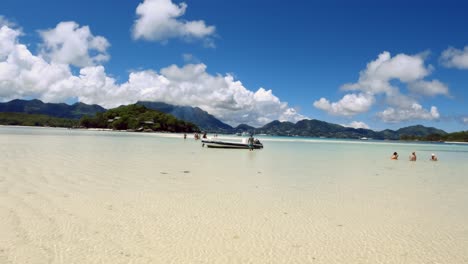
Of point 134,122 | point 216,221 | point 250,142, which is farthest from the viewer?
point 134,122

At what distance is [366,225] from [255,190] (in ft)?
15.9

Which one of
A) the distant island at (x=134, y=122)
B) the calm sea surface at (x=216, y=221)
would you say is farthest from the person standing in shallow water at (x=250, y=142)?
the distant island at (x=134, y=122)

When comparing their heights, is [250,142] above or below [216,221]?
above

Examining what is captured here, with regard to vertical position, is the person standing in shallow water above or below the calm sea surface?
above

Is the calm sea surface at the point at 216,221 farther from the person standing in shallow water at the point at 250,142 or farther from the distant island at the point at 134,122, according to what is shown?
the distant island at the point at 134,122

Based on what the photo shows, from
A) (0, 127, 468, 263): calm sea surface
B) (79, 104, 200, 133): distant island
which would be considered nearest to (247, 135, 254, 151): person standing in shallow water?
(0, 127, 468, 263): calm sea surface

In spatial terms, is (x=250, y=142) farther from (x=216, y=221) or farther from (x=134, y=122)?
(x=134, y=122)

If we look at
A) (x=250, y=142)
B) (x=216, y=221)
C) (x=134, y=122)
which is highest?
(x=134, y=122)

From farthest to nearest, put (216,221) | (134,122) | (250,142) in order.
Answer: (134,122)
(250,142)
(216,221)

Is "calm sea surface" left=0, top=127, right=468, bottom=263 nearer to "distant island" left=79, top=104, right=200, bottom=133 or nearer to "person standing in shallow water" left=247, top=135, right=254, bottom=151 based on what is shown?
"person standing in shallow water" left=247, top=135, right=254, bottom=151

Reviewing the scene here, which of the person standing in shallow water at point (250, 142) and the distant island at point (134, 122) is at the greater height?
the distant island at point (134, 122)

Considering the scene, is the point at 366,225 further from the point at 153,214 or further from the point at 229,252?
the point at 153,214

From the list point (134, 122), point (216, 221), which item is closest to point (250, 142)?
point (216, 221)

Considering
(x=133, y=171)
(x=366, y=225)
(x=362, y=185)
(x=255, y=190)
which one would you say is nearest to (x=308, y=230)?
(x=366, y=225)
